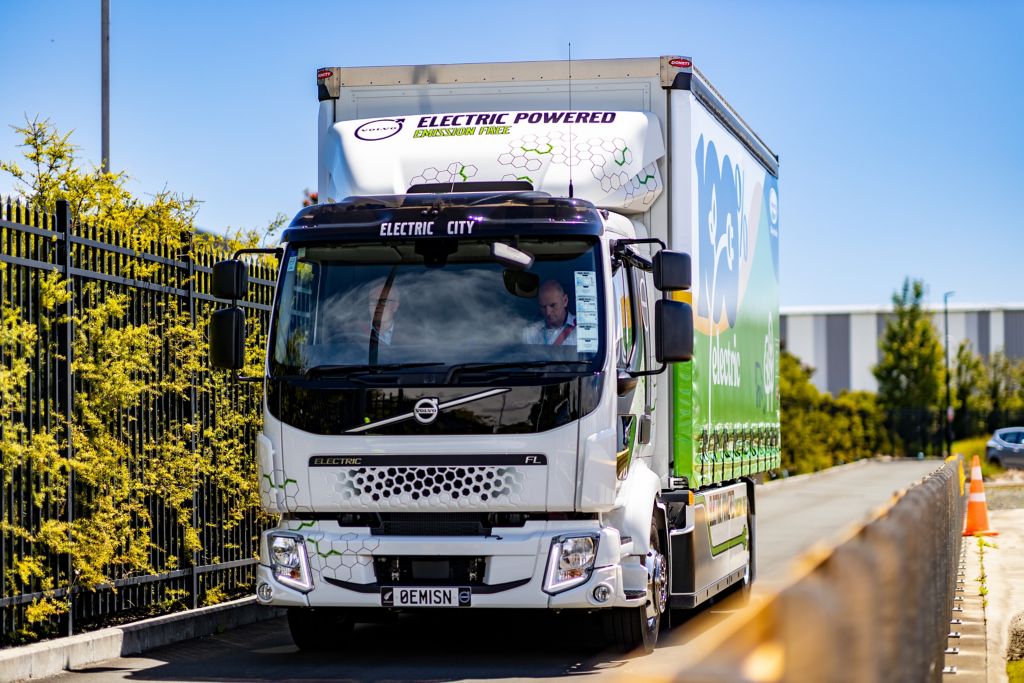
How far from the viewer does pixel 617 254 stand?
9.55m

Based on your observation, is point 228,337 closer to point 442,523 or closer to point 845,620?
point 442,523

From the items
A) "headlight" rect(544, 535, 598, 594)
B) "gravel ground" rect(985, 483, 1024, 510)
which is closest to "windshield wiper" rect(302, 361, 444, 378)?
"headlight" rect(544, 535, 598, 594)

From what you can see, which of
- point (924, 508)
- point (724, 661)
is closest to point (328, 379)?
point (924, 508)

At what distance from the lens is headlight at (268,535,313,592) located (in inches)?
366

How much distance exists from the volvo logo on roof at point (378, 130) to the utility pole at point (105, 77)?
855 centimetres

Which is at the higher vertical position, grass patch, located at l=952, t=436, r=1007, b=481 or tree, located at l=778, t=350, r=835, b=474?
tree, located at l=778, t=350, r=835, b=474

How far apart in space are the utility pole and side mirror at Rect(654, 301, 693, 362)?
11185 millimetres

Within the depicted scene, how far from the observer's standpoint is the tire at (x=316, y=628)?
10172 millimetres

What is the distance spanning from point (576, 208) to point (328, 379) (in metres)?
1.85

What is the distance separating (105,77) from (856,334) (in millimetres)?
88163

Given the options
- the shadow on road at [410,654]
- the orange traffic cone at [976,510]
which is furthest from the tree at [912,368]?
the shadow on road at [410,654]

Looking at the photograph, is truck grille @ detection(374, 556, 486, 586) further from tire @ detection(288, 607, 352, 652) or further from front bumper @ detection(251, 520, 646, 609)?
tire @ detection(288, 607, 352, 652)

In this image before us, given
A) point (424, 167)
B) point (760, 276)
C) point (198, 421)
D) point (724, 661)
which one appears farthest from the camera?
point (760, 276)

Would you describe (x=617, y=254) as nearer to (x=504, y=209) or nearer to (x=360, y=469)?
(x=504, y=209)
